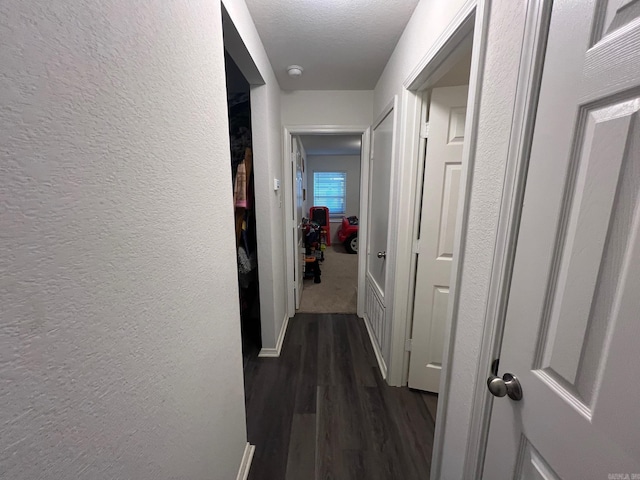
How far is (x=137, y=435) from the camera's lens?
552mm

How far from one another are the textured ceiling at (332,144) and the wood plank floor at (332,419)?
11.8 ft

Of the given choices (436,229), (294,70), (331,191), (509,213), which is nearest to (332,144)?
Answer: (331,191)

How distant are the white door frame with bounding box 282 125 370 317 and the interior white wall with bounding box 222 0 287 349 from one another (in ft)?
0.41

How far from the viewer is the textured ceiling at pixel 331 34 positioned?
137 centimetres

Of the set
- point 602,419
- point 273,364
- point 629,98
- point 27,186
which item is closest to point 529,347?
point 602,419

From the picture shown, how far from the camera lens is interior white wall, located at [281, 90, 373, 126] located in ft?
8.09

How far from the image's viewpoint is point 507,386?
2.32 ft

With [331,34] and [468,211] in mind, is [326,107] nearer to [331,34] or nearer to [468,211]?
[331,34]

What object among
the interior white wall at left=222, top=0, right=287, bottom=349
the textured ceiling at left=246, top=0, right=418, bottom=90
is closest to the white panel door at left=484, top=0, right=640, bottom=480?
the textured ceiling at left=246, top=0, right=418, bottom=90

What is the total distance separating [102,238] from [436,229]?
161cm

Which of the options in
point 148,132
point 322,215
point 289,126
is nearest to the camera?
point 148,132

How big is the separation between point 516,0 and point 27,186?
1.13m

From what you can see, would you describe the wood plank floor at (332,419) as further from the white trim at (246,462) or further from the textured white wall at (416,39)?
the textured white wall at (416,39)

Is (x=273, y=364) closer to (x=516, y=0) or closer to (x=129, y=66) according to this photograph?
(x=129, y=66)
